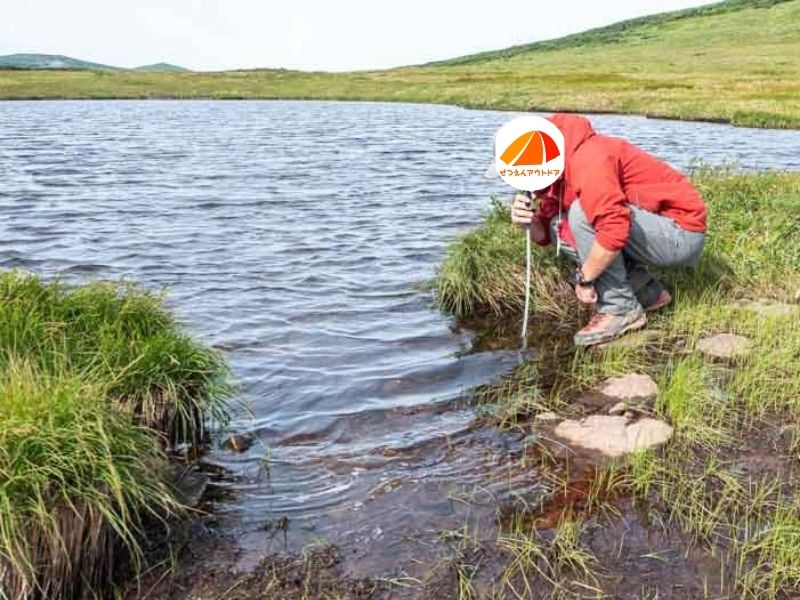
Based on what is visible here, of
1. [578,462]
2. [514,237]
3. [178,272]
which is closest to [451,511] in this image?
[578,462]

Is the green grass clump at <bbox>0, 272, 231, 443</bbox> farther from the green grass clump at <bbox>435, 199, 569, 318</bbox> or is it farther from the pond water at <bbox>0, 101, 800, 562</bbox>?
the green grass clump at <bbox>435, 199, 569, 318</bbox>

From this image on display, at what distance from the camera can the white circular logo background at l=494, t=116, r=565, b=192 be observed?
7328mm

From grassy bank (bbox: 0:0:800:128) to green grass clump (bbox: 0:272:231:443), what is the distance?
35.4m

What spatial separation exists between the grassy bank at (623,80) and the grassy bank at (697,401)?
3059cm

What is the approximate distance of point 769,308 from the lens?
8289 millimetres

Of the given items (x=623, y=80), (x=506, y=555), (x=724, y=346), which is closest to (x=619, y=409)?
(x=724, y=346)

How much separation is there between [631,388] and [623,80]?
71510mm

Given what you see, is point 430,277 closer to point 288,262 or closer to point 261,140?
point 288,262

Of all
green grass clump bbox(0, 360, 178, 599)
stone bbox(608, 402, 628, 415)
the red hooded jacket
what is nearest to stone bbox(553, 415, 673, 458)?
stone bbox(608, 402, 628, 415)

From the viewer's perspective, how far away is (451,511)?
16.9 feet

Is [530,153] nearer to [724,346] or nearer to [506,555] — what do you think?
[724,346]

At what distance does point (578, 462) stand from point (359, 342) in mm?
3665

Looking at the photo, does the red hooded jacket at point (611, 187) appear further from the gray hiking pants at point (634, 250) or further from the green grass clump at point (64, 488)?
the green grass clump at point (64, 488)

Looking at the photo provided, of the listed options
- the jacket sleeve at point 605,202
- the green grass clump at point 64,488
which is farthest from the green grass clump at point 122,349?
the jacket sleeve at point 605,202
